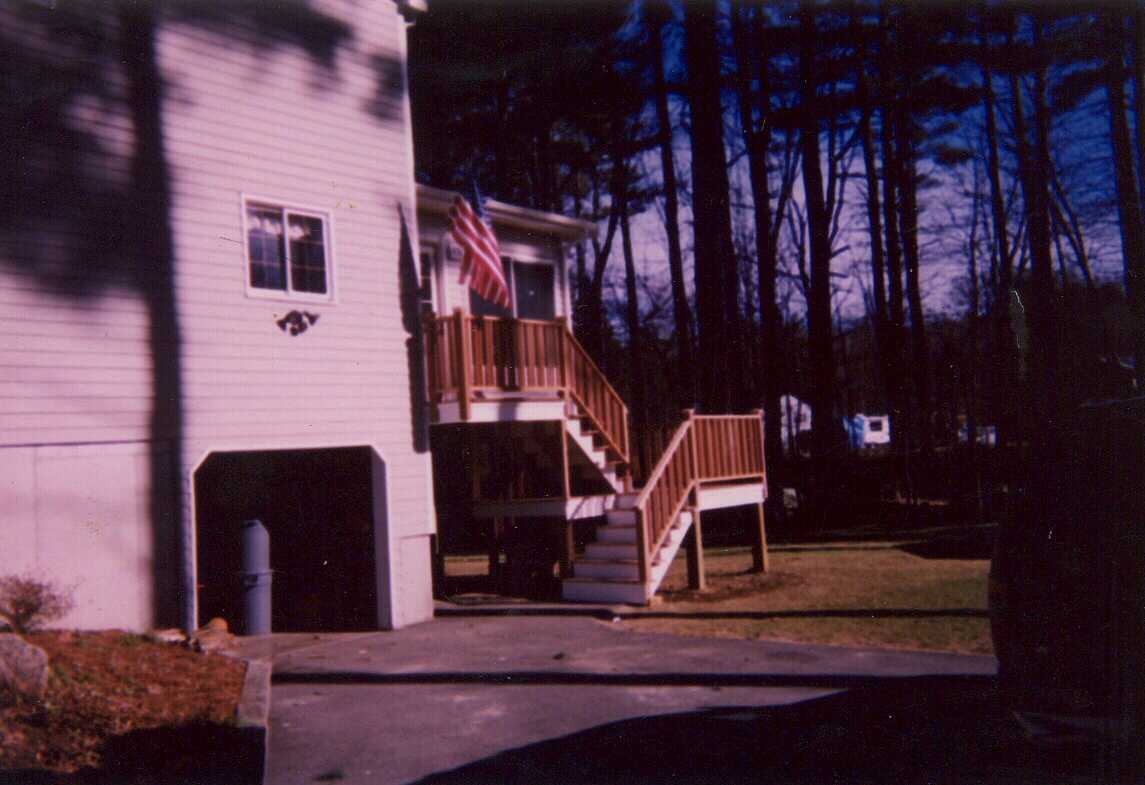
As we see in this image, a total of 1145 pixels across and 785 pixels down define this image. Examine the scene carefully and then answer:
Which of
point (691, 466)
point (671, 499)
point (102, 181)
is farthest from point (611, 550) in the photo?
point (102, 181)

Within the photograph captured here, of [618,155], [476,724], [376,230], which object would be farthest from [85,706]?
[618,155]

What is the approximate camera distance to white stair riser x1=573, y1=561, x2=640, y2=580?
12602 millimetres

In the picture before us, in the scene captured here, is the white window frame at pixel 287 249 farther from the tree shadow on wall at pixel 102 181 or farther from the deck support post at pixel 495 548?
the deck support post at pixel 495 548

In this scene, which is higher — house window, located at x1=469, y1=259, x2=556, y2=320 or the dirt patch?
house window, located at x1=469, y1=259, x2=556, y2=320

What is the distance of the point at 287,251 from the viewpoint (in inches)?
450

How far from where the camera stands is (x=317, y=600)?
536 inches

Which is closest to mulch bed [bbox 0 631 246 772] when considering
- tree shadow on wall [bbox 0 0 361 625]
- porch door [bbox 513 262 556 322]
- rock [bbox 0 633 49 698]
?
rock [bbox 0 633 49 698]

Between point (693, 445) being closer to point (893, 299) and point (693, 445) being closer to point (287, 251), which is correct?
point (287, 251)

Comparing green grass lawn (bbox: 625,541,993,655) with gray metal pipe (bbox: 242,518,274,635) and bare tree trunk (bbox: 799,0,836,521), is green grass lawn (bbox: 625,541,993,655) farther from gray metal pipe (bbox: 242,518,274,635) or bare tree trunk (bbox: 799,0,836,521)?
bare tree trunk (bbox: 799,0,836,521)

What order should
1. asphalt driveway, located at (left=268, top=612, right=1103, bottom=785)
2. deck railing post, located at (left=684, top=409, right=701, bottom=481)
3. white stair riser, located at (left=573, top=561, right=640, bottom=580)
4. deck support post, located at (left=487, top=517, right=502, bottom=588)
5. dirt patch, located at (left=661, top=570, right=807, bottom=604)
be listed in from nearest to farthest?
asphalt driveway, located at (left=268, top=612, right=1103, bottom=785) → white stair riser, located at (left=573, top=561, right=640, bottom=580) → dirt patch, located at (left=661, top=570, right=807, bottom=604) → deck railing post, located at (left=684, top=409, right=701, bottom=481) → deck support post, located at (left=487, top=517, right=502, bottom=588)

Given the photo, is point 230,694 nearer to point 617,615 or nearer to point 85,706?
point 85,706

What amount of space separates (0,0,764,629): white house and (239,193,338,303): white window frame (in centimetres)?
3

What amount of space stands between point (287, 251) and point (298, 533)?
14.8ft

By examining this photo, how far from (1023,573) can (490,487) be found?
12.4 metres
